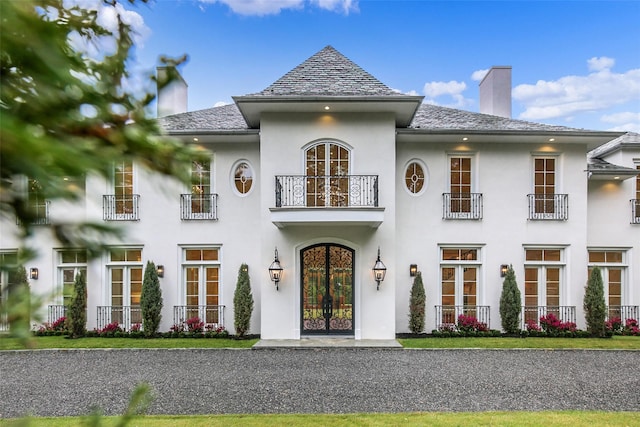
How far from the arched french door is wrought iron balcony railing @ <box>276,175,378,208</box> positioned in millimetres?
1277

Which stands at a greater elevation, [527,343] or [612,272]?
[612,272]

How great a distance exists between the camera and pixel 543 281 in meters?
11.3

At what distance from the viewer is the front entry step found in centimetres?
917

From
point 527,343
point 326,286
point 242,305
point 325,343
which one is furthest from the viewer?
point 242,305

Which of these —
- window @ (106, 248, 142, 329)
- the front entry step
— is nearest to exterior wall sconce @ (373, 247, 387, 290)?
the front entry step

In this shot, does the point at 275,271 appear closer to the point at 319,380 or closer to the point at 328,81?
the point at 319,380

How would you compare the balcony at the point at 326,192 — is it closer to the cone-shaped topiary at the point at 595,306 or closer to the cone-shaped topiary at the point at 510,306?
the cone-shaped topiary at the point at 510,306

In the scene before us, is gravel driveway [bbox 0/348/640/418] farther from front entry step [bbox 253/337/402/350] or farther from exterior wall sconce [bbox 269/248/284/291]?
exterior wall sconce [bbox 269/248/284/291]

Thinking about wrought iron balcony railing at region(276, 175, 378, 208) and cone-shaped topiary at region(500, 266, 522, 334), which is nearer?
wrought iron balcony railing at region(276, 175, 378, 208)

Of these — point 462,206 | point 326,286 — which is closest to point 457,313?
point 462,206

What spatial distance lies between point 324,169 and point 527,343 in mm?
7141

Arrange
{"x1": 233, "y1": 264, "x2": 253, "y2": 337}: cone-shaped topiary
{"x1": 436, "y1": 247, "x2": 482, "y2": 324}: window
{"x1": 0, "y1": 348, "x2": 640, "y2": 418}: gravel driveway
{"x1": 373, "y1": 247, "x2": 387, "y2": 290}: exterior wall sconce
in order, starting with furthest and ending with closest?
{"x1": 436, "y1": 247, "x2": 482, "y2": 324}: window, {"x1": 233, "y1": 264, "x2": 253, "y2": 337}: cone-shaped topiary, {"x1": 373, "y1": 247, "x2": 387, "y2": 290}: exterior wall sconce, {"x1": 0, "y1": 348, "x2": 640, "y2": 418}: gravel driveway

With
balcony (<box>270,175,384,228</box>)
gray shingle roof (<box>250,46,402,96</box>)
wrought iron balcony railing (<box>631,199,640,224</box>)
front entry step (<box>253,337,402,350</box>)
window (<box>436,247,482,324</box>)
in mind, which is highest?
gray shingle roof (<box>250,46,402,96</box>)

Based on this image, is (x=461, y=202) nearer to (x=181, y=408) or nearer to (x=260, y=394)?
(x=260, y=394)
